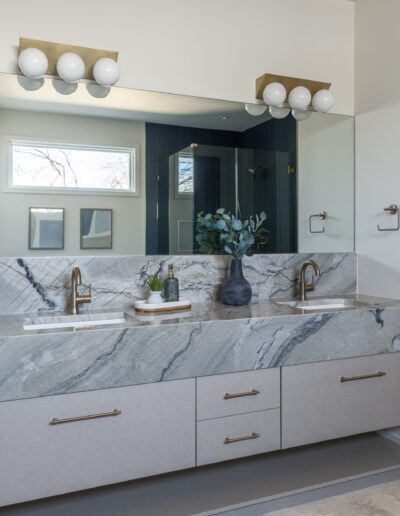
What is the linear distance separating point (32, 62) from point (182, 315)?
123 centimetres

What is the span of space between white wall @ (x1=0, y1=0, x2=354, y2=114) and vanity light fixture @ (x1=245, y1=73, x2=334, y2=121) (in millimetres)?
78

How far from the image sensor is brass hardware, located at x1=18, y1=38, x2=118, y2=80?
2.00 meters

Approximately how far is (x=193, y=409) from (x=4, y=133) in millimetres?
1422

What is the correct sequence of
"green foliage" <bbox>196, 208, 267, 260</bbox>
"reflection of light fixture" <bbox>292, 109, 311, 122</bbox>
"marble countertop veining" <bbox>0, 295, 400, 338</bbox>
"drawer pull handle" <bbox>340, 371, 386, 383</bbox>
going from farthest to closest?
"reflection of light fixture" <bbox>292, 109, 311, 122</bbox> < "green foliage" <bbox>196, 208, 267, 260</bbox> < "drawer pull handle" <bbox>340, 371, 386, 383</bbox> < "marble countertop veining" <bbox>0, 295, 400, 338</bbox>

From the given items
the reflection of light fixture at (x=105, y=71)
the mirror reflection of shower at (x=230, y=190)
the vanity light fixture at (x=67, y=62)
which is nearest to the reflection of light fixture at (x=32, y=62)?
the vanity light fixture at (x=67, y=62)

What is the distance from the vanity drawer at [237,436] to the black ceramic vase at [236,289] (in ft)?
1.82

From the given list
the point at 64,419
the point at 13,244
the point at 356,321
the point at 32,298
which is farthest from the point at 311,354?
the point at 13,244

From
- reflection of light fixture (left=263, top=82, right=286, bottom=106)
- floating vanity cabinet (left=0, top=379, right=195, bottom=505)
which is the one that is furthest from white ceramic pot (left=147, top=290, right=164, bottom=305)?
reflection of light fixture (left=263, top=82, right=286, bottom=106)

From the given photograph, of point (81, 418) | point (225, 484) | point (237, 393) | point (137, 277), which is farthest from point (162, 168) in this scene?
point (225, 484)

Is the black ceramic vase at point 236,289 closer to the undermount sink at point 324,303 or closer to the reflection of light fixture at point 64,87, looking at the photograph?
the undermount sink at point 324,303

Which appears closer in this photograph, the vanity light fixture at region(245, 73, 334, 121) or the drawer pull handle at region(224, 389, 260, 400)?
the drawer pull handle at region(224, 389, 260, 400)

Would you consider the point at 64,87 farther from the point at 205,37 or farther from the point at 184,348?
the point at 184,348

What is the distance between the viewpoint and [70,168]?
2.16 metres

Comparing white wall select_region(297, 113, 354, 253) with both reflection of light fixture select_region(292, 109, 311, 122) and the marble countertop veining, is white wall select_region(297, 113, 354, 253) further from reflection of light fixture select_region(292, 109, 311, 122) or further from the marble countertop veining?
the marble countertop veining
